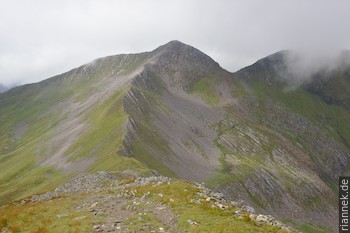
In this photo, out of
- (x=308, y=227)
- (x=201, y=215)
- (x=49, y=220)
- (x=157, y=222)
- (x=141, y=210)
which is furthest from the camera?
(x=308, y=227)

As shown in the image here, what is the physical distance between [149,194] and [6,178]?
429ft

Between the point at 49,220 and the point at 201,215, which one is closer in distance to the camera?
the point at 201,215

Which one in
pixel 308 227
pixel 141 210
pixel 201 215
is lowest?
pixel 308 227

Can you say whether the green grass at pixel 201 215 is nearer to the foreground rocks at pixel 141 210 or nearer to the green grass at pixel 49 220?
the foreground rocks at pixel 141 210

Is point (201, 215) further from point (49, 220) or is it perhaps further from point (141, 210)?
point (49, 220)

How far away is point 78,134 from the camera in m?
177

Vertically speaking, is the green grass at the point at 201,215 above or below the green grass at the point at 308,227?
above

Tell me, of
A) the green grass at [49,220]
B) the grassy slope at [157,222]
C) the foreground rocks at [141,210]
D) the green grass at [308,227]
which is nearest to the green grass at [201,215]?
the grassy slope at [157,222]

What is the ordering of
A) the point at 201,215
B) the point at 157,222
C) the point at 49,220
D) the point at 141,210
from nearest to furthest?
the point at 157,222 → the point at 201,215 → the point at 49,220 → the point at 141,210

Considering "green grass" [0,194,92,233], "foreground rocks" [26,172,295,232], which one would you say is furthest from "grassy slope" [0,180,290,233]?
"foreground rocks" [26,172,295,232]

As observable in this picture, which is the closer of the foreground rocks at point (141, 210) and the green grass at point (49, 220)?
the foreground rocks at point (141, 210)

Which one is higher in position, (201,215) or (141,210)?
(201,215)

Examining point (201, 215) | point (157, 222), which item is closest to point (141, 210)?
point (157, 222)

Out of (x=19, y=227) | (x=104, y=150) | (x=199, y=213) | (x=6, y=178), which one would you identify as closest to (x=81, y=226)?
(x=19, y=227)
